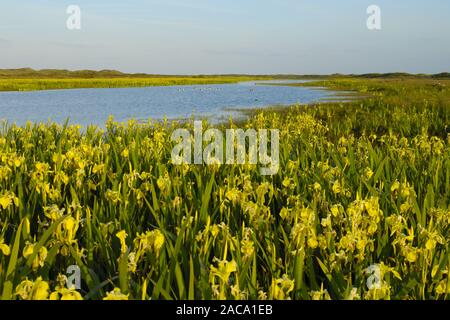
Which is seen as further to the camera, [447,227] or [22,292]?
[447,227]

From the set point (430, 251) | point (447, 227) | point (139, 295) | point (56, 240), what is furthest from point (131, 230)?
point (447, 227)

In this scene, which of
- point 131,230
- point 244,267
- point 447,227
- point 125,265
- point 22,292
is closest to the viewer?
point 22,292

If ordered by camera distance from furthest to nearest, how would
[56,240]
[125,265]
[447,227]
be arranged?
[447,227], [56,240], [125,265]

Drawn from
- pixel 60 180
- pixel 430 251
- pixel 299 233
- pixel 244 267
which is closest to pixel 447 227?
pixel 430 251

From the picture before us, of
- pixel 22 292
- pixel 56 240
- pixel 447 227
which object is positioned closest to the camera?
pixel 22 292

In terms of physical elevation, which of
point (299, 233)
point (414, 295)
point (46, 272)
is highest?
point (299, 233)

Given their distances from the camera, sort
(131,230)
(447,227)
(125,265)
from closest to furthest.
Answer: (125,265)
(131,230)
(447,227)

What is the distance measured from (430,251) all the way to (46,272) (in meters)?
2.18

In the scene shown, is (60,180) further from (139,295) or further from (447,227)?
(447,227)

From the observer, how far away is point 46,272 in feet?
7.95
